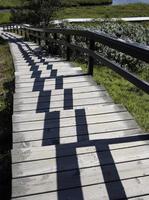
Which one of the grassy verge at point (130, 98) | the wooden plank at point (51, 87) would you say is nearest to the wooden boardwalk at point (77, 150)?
the wooden plank at point (51, 87)

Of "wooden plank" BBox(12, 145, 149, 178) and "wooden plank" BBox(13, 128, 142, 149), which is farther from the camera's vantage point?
"wooden plank" BBox(13, 128, 142, 149)

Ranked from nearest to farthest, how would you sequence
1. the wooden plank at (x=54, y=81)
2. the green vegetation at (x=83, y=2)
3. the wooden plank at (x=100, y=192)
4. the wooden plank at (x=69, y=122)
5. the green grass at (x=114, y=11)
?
the wooden plank at (x=100, y=192) < the wooden plank at (x=69, y=122) < the wooden plank at (x=54, y=81) < the green grass at (x=114, y=11) < the green vegetation at (x=83, y=2)

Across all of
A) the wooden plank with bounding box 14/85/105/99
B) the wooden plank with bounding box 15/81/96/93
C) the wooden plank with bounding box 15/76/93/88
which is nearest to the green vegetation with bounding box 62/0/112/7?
the wooden plank with bounding box 15/76/93/88

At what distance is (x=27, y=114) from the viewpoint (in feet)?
17.8

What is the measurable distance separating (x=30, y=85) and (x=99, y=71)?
17.9 feet

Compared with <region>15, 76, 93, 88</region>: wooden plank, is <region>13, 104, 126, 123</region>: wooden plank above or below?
above

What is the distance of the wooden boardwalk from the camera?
3.47m

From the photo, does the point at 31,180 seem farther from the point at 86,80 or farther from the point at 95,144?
the point at 86,80

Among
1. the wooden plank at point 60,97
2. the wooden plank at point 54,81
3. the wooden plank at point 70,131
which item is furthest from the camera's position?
the wooden plank at point 54,81

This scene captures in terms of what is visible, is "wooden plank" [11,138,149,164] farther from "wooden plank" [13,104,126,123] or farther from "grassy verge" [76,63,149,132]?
"grassy verge" [76,63,149,132]

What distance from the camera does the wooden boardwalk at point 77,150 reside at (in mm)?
3467

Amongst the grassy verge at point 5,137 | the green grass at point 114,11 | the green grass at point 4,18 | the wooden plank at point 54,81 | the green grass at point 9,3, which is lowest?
the green grass at point 4,18

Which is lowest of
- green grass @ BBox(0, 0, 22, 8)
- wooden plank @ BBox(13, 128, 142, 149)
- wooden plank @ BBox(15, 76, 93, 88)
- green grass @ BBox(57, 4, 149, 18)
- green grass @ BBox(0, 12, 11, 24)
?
green grass @ BBox(0, 12, 11, 24)

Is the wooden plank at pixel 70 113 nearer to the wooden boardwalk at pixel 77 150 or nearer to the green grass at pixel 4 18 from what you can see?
the wooden boardwalk at pixel 77 150
